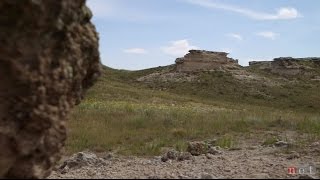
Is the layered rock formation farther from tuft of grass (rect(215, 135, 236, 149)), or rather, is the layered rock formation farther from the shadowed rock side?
the shadowed rock side

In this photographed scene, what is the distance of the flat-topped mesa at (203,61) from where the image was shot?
68.0 metres

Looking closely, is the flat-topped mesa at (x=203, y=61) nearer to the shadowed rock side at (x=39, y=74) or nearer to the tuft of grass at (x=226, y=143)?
the tuft of grass at (x=226, y=143)

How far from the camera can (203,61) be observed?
6844 cm

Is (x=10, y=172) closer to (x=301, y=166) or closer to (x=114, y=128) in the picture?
(x=301, y=166)

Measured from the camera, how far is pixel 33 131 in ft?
21.0

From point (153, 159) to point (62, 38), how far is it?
24.3ft

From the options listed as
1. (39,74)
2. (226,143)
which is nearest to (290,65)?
(226,143)

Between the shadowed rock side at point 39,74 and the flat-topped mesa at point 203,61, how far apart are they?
61160mm

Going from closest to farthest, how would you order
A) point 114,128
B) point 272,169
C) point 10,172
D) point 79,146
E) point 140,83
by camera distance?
point 10,172 → point 272,169 → point 79,146 → point 114,128 → point 140,83

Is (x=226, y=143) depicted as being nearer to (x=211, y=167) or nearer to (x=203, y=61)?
(x=211, y=167)

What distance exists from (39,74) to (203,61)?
62.8 m

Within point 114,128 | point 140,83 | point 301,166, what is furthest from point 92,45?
point 140,83

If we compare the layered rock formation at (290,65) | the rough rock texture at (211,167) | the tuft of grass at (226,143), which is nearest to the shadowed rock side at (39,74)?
the rough rock texture at (211,167)

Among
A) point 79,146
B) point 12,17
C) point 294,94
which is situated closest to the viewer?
point 12,17
